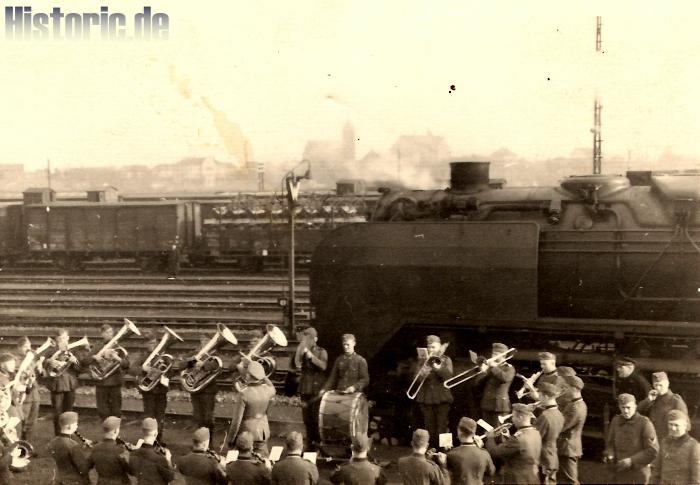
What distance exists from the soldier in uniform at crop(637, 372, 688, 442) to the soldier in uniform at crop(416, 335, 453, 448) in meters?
2.11

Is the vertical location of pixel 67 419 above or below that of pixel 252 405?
above

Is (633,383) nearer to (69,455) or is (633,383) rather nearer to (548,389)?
(548,389)

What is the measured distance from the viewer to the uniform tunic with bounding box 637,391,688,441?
23.5 ft

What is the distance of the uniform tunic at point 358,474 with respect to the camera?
6.38 m

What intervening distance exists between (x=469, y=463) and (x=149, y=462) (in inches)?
111

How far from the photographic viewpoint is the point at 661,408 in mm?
7242

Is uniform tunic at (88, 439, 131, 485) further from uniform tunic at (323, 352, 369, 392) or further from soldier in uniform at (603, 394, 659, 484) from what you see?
soldier in uniform at (603, 394, 659, 484)

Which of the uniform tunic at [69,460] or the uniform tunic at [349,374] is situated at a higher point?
the uniform tunic at [349,374]

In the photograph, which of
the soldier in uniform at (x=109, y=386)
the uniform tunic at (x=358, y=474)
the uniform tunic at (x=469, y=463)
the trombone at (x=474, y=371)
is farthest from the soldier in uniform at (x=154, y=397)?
the uniform tunic at (x=469, y=463)

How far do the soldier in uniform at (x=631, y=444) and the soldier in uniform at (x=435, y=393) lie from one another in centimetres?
199

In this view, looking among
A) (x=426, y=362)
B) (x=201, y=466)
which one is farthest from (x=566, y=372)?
(x=201, y=466)

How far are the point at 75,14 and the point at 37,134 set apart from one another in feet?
13.8

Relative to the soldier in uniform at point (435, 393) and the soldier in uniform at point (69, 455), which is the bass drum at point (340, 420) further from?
the soldier in uniform at point (69, 455)

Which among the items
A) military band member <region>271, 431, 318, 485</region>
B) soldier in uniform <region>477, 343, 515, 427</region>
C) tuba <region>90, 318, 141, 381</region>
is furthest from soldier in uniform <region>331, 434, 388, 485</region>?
tuba <region>90, 318, 141, 381</region>
